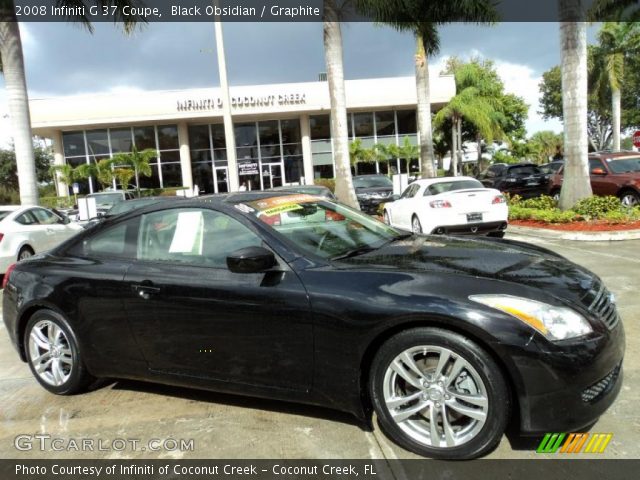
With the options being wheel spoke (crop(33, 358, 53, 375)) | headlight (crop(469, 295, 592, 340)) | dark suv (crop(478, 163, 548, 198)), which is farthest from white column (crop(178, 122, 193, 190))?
headlight (crop(469, 295, 592, 340))

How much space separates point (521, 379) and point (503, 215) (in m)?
7.65

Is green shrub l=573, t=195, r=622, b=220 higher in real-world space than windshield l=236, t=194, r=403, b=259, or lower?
lower

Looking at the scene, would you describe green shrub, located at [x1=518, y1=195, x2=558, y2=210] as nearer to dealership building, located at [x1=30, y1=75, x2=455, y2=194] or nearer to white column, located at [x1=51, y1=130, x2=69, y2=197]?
dealership building, located at [x1=30, y1=75, x2=455, y2=194]

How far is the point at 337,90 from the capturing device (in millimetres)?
14727

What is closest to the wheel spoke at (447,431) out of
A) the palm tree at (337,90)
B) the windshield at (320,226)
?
the windshield at (320,226)

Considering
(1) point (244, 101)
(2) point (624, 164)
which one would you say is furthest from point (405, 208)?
(1) point (244, 101)

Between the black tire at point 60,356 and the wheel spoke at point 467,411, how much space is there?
9.10 feet

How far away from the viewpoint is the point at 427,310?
271 cm

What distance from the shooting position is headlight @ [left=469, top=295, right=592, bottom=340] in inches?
103

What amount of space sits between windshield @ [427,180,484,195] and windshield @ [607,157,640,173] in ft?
16.4

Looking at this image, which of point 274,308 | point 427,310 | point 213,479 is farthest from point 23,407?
point 427,310

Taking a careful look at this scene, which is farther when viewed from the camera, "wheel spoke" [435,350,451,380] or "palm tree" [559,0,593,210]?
"palm tree" [559,0,593,210]

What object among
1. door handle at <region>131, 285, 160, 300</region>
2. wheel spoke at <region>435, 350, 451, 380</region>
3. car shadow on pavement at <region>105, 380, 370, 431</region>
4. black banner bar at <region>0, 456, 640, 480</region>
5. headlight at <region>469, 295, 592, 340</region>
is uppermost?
door handle at <region>131, 285, 160, 300</region>

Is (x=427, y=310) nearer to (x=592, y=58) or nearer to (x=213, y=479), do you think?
(x=213, y=479)
